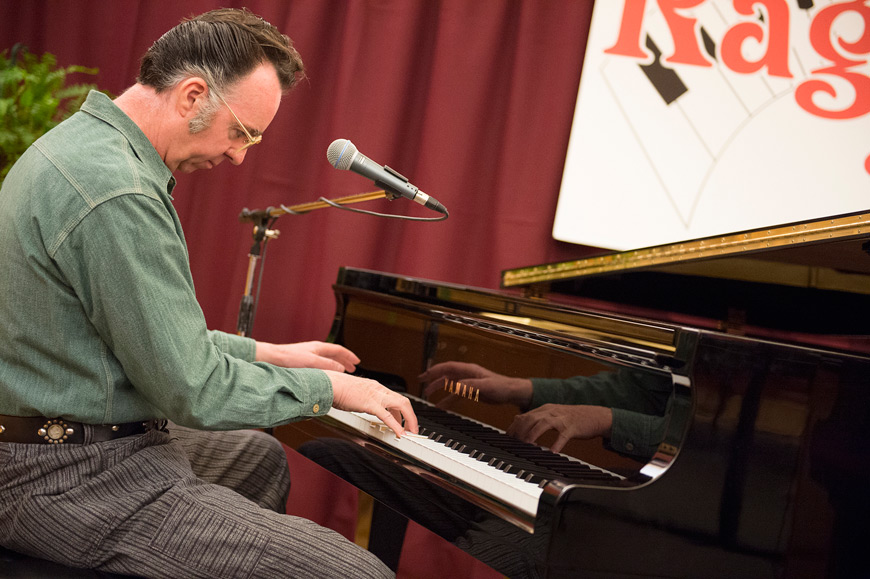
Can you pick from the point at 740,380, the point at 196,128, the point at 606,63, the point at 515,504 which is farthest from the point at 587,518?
the point at 606,63

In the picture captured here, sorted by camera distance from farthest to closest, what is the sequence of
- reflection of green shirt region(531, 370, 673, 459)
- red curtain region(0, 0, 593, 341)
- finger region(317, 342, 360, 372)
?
red curtain region(0, 0, 593, 341)
finger region(317, 342, 360, 372)
reflection of green shirt region(531, 370, 673, 459)

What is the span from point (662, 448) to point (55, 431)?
3.58ft

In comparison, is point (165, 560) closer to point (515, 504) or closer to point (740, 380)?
point (515, 504)

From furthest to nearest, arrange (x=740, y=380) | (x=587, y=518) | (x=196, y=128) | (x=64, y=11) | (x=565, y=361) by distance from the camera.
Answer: (x=64, y=11)
(x=565, y=361)
(x=196, y=128)
(x=740, y=380)
(x=587, y=518)

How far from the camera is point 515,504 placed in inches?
51.1

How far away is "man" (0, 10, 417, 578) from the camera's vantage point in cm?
123

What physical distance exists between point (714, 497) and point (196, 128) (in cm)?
120

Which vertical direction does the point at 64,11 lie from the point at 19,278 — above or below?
above

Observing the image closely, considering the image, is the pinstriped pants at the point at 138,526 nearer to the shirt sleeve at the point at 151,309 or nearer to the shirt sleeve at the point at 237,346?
the shirt sleeve at the point at 151,309

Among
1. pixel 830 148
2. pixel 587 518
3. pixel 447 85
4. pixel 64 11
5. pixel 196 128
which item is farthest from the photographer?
pixel 64 11

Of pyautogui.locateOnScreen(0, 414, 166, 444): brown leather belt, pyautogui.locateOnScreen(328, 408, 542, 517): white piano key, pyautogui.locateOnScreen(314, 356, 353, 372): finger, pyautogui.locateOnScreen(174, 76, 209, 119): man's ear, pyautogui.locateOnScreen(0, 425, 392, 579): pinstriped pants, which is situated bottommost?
pyautogui.locateOnScreen(0, 425, 392, 579): pinstriped pants

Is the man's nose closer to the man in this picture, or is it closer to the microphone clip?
the man

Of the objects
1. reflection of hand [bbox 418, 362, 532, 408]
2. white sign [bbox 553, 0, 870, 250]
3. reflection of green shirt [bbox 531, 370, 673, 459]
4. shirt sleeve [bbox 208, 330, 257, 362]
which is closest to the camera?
reflection of green shirt [bbox 531, 370, 673, 459]

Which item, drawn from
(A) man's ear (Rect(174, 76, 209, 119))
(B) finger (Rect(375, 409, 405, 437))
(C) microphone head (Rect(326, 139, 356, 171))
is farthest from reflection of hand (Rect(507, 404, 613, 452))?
(A) man's ear (Rect(174, 76, 209, 119))
